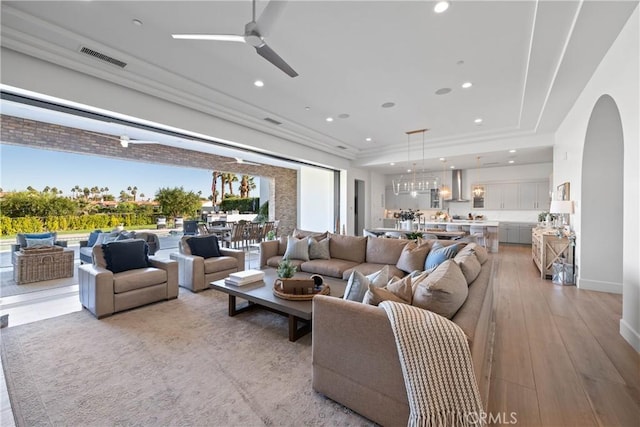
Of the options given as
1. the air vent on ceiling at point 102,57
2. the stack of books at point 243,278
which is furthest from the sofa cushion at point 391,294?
the air vent on ceiling at point 102,57

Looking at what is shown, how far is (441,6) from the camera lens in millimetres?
2479

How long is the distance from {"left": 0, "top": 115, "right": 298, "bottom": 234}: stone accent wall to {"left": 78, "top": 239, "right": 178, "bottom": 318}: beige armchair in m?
3.90

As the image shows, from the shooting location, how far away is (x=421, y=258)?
12.1ft

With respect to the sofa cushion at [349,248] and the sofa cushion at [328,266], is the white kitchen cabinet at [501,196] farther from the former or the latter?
the sofa cushion at [328,266]

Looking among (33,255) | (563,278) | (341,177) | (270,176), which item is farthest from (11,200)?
(563,278)

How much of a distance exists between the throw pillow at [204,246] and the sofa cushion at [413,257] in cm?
313

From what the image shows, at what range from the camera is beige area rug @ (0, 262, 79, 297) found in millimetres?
4059

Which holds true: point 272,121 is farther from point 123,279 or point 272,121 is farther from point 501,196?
point 501,196

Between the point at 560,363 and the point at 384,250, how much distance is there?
2346mm

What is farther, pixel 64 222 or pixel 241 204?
pixel 241 204

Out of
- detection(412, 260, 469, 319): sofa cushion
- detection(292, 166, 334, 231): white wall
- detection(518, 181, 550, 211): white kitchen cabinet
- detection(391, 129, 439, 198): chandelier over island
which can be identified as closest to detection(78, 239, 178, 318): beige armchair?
detection(412, 260, 469, 319): sofa cushion

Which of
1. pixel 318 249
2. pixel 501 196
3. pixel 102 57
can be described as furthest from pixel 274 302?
A: pixel 501 196

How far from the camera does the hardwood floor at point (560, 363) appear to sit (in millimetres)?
1747

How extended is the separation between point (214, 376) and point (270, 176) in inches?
345
